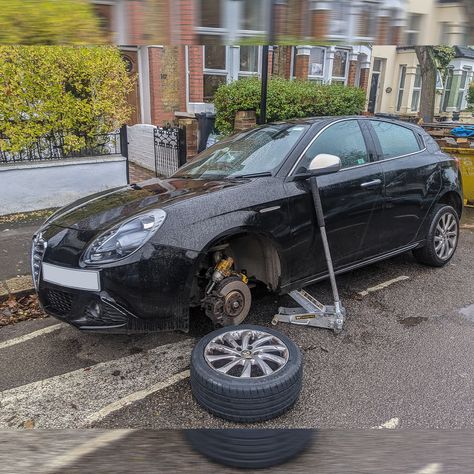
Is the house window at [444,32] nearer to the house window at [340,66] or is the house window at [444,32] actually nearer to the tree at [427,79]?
the tree at [427,79]

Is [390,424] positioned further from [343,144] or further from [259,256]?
[343,144]

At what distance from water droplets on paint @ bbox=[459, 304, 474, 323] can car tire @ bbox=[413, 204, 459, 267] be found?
3.02 feet

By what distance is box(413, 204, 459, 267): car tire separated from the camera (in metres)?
5.10

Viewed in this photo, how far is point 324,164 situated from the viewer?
363 cm

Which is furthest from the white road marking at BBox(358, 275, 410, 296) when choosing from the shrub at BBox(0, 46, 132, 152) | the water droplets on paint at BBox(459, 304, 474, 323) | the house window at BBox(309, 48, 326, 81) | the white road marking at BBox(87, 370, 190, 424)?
the house window at BBox(309, 48, 326, 81)

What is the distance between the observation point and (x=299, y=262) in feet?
12.5

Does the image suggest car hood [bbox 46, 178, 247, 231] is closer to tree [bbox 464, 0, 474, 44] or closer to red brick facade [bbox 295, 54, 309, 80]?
tree [bbox 464, 0, 474, 44]

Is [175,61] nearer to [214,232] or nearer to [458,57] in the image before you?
[214,232]

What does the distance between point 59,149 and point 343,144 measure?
194 inches

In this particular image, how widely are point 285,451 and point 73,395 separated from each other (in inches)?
60.0

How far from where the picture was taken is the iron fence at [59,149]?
692 centimetres

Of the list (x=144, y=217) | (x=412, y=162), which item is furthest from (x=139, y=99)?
(x=144, y=217)

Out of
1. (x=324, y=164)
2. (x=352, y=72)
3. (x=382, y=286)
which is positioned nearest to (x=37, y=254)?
(x=324, y=164)

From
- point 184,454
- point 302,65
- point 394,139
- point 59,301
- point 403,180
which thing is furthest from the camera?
point 302,65
